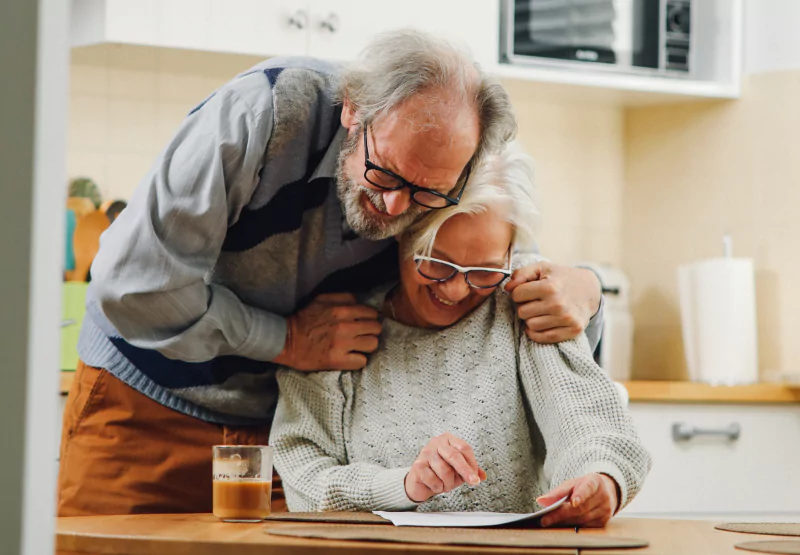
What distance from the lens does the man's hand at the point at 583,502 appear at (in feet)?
3.77

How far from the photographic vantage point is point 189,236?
4.58 ft

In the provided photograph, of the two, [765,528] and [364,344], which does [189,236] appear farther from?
[765,528]

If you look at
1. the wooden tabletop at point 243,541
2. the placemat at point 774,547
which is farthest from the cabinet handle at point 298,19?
the placemat at point 774,547

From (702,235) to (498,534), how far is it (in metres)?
2.07

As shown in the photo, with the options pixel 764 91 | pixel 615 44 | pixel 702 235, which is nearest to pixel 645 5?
pixel 615 44

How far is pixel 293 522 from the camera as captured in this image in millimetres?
1146

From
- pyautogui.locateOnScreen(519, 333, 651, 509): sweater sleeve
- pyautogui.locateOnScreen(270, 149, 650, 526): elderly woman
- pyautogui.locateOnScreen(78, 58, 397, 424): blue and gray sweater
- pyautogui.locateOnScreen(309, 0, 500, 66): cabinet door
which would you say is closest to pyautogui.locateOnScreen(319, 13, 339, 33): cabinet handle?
pyautogui.locateOnScreen(309, 0, 500, 66): cabinet door

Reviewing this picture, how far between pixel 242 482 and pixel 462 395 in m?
0.38

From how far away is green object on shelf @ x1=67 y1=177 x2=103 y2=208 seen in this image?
2637 millimetres

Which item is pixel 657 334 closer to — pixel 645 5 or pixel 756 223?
pixel 756 223

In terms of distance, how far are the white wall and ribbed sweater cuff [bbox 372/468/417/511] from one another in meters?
1.92

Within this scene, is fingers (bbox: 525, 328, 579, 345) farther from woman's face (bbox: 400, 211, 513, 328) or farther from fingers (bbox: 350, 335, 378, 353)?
fingers (bbox: 350, 335, 378, 353)

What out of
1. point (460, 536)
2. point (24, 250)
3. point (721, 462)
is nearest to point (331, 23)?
point (721, 462)

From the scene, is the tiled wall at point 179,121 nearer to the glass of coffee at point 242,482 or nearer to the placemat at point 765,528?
the glass of coffee at point 242,482
